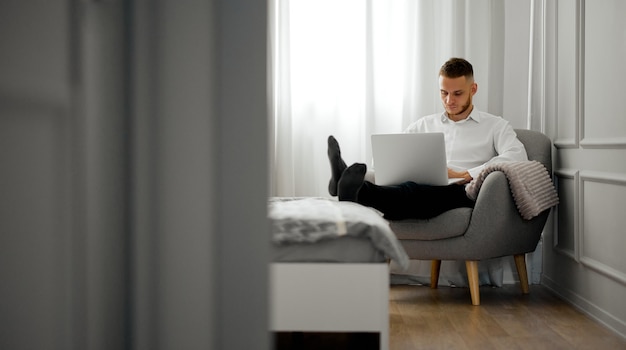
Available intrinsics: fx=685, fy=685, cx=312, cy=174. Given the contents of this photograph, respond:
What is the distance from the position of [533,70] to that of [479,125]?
0.56m

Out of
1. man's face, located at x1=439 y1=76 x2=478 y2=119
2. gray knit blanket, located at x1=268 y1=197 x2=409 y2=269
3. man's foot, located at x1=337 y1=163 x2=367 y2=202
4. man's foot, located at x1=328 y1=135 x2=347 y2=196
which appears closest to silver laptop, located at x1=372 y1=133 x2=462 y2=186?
man's foot, located at x1=328 y1=135 x2=347 y2=196

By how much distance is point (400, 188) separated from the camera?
2.91 metres

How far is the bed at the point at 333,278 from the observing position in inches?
64.1

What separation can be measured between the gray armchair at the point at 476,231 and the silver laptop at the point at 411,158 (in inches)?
7.0

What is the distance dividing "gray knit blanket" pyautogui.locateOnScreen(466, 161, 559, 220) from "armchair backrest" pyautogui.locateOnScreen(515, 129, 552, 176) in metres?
0.24

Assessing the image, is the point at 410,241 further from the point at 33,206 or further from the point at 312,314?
the point at 33,206

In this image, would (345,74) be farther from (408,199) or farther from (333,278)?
(333,278)

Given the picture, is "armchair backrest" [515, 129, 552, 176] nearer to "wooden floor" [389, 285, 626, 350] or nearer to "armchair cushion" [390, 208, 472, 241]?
"armchair cushion" [390, 208, 472, 241]

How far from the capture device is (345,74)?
3.85 m

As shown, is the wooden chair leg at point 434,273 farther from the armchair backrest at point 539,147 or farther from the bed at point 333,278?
the bed at point 333,278

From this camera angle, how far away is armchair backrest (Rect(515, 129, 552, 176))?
3.27 m

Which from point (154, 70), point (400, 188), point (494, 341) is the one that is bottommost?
point (494, 341)

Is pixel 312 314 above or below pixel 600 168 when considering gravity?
below

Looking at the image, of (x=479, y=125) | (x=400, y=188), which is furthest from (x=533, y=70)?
(x=400, y=188)
